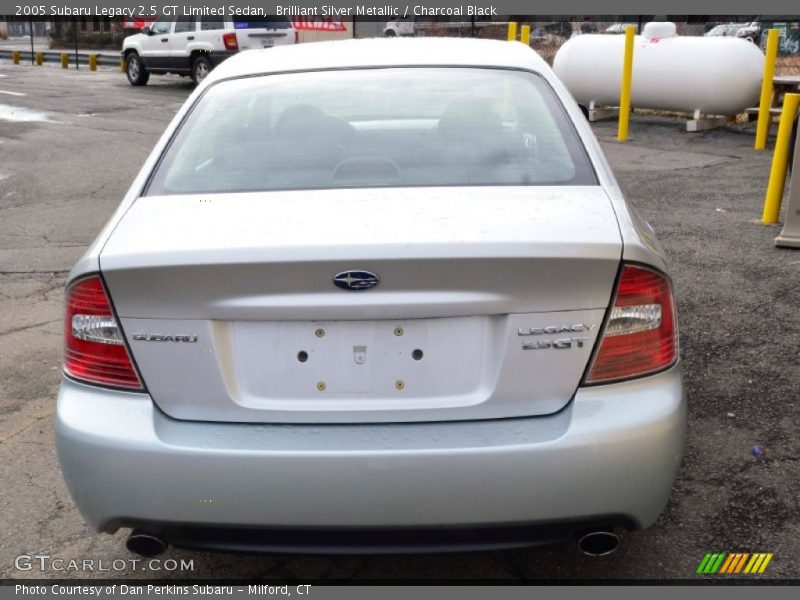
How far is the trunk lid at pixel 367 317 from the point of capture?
2.43 metres

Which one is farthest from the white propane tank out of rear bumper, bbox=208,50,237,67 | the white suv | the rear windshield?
the rear windshield

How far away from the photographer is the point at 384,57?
3670mm

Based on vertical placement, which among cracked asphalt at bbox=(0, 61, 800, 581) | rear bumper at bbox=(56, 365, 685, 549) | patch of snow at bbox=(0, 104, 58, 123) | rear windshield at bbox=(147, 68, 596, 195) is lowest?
patch of snow at bbox=(0, 104, 58, 123)

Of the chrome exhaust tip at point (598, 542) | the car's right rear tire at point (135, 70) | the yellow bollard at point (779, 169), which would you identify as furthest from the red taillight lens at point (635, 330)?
the car's right rear tire at point (135, 70)

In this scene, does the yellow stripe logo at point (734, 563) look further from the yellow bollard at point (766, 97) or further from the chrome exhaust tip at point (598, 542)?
the yellow bollard at point (766, 97)

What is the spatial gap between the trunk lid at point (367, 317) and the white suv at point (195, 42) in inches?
726

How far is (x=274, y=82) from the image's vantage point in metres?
3.56

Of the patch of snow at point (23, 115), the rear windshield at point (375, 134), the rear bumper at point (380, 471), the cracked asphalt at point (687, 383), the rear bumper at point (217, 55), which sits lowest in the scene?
the patch of snow at point (23, 115)

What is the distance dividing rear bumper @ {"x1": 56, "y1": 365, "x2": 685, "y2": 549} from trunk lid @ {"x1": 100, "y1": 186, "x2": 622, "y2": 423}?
0.19 ft

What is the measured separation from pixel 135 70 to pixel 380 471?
23.9m

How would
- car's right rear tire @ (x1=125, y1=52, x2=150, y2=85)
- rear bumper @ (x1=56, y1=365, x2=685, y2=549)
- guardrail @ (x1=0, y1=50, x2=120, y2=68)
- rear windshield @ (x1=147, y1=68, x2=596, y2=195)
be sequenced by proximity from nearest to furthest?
rear bumper @ (x1=56, y1=365, x2=685, y2=549), rear windshield @ (x1=147, y1=68, x2=596, y2=195), car's right rear tire @ (x1=125, y1=52, x2=150, y2=85), guardrail @ (x1=0, y1=50, x2=120, y2=68)

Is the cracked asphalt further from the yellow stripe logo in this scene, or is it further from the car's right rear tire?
the car's right rear tire

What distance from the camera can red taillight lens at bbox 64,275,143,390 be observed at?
8.46ft

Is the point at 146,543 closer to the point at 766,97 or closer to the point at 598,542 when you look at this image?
the point at 598,542
